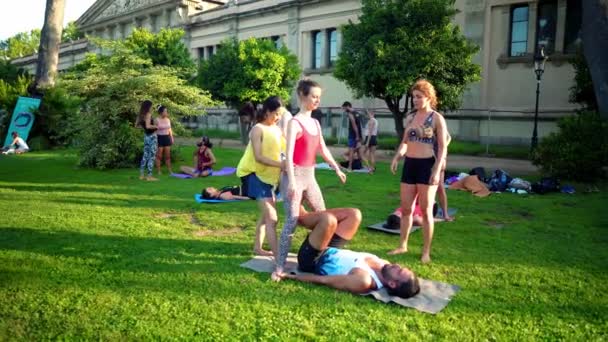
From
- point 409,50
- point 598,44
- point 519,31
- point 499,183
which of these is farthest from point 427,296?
point 519,31

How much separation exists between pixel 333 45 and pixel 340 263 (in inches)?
1088

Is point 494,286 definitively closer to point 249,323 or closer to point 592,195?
point 249,323

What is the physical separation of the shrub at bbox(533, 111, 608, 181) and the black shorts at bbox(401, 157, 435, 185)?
311 inches

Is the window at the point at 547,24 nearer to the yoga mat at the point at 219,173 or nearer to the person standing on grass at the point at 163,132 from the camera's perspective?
the yoga mat at the point at 219,173

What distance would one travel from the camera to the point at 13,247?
217 inches

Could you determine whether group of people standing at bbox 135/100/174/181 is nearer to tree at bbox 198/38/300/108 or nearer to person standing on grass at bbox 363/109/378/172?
person standing on grass at bbox 363/109/378/172

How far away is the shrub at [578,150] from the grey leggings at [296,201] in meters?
9.18

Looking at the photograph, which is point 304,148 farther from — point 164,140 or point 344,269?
point 164,140

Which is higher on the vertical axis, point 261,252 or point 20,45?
point 20,45

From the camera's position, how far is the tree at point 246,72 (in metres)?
22.3

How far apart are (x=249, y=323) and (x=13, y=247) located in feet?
11.6

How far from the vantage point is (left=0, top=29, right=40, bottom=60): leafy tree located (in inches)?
3095

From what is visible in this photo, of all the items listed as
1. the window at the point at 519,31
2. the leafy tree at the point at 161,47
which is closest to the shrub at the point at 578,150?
the window at the point at 519,31

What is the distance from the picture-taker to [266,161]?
4969mm
